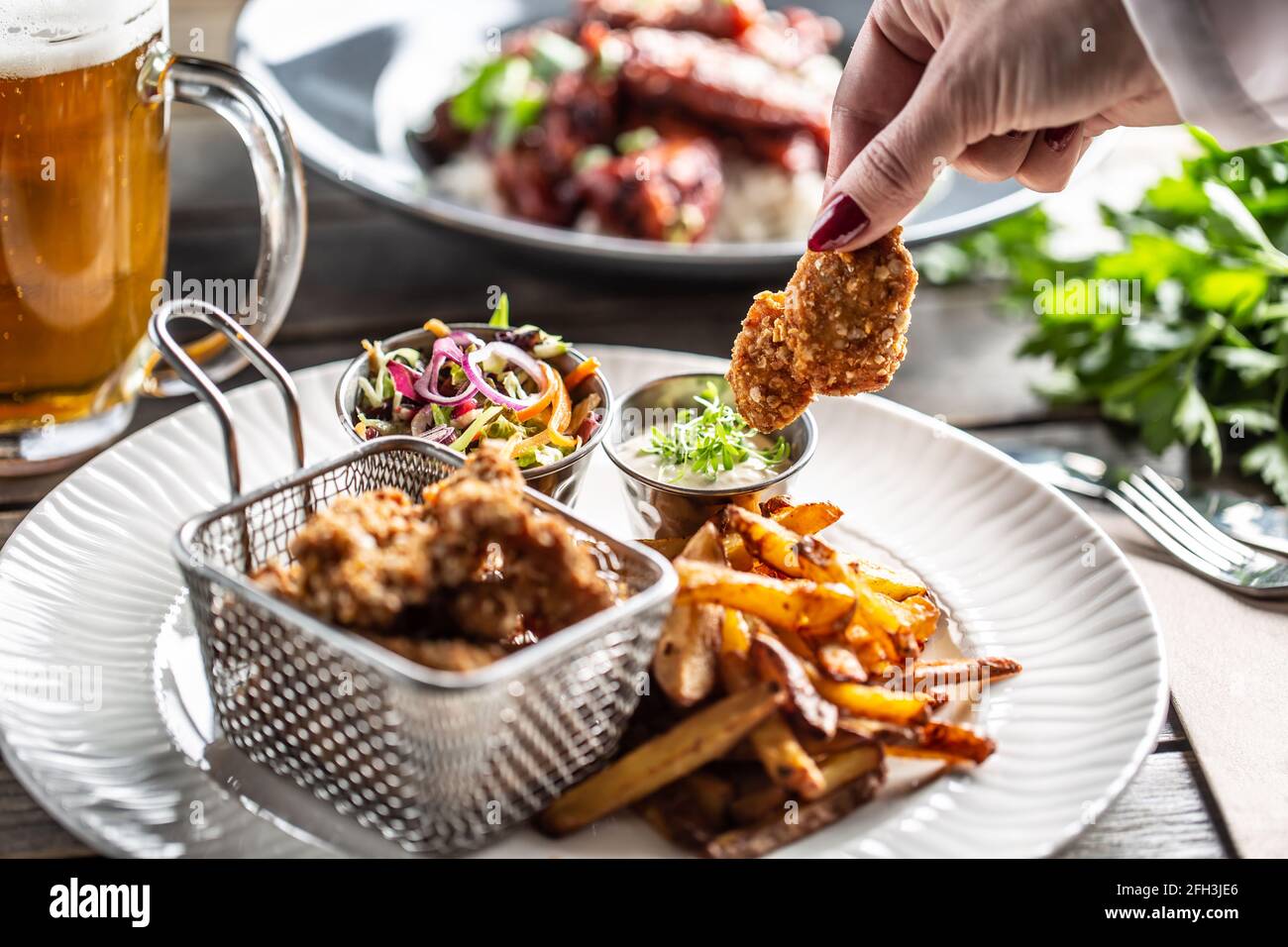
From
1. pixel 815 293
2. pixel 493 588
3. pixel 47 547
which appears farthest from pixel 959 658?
pixel 47 547

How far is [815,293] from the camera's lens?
256 centimetres

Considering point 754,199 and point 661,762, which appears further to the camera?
point 754,199

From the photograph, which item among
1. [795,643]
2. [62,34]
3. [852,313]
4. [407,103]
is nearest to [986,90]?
[852,313]

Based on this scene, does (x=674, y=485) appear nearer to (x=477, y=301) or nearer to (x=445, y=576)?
(x=445, y=576)

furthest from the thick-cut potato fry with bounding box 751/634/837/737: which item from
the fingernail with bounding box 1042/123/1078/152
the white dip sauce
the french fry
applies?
the fingernail with bounding box 1042/123/1078/152

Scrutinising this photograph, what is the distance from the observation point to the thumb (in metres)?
2.27

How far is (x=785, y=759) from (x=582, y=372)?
4.07 feet

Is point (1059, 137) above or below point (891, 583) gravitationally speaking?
above

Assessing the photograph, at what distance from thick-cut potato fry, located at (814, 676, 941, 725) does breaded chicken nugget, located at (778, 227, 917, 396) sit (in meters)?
0.68

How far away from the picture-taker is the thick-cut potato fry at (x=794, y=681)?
6.91 feet

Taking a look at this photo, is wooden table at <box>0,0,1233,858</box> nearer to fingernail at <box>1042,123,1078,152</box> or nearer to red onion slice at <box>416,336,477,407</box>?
red onion slice at <box>416,336,477,407</box>

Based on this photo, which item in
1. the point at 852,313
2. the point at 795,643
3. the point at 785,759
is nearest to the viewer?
the point at 785,759

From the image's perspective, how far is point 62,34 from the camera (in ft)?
8.68

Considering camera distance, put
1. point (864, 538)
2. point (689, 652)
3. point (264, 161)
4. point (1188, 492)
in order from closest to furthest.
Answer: point (689, 652) < point (864, 538) < point (264, 161) < point (1188, 492)
